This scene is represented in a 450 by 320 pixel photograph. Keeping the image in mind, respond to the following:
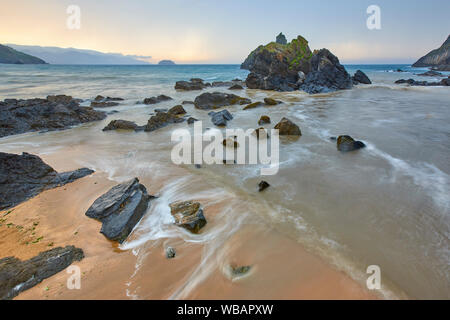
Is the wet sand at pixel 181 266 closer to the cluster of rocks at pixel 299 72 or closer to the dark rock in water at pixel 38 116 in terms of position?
the dark rock in water at pixel 38 116

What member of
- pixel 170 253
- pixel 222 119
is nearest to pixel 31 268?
pixel 170 253

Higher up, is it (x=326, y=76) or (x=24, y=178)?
(x=326, y=76)

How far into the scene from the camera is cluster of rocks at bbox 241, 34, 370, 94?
30341 mm

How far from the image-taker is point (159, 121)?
1281 centimetres

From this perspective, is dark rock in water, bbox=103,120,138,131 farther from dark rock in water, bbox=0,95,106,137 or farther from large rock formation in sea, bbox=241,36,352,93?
large rock formation in sea, bbox=241,36,352,93

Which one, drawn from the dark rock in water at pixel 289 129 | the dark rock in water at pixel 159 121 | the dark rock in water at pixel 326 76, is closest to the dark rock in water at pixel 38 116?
the dark rock in water at pixel 159 121

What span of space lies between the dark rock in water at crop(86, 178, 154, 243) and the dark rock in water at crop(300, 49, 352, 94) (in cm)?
2883

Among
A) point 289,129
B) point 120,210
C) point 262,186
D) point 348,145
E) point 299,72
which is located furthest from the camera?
point 299,72

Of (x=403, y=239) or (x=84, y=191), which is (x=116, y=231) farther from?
(x=403, y=239)

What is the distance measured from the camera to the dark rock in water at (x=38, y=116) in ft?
39.0

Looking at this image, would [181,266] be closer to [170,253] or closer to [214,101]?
[170,253]

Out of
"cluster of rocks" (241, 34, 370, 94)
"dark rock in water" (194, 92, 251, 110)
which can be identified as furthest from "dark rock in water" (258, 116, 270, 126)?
"cluster of rocks" (241, 34, 370, 94)

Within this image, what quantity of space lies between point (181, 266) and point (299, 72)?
1576 inches

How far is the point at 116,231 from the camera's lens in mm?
4062
